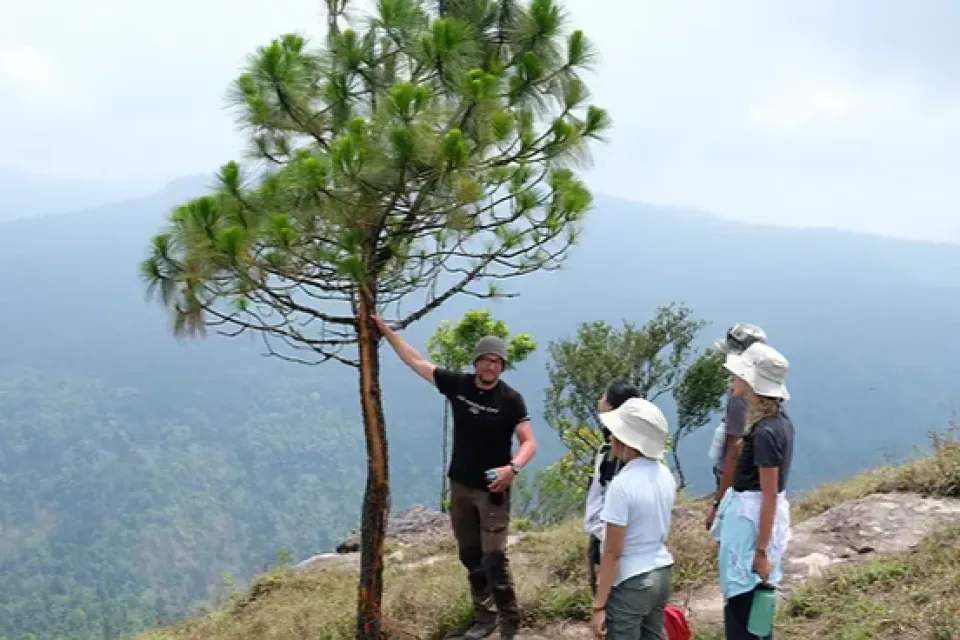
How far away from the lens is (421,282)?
15.8 feet

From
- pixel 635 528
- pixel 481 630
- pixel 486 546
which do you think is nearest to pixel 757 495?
pixel 635 528

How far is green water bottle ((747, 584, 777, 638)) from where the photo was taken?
3324mm

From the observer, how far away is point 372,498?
15.8 feet

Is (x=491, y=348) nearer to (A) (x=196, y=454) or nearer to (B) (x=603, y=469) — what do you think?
(B) (x=603, y=469)

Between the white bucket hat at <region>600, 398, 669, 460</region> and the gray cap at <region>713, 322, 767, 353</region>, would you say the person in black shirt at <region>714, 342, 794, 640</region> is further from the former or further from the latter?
the gray cap at <region>713, 322, 767, 353</region>

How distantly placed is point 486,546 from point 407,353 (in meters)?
1.15

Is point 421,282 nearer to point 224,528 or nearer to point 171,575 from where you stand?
point 171,575

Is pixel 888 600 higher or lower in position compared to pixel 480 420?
lower

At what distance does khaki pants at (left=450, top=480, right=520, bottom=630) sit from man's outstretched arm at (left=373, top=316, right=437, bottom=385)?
2.09 feet

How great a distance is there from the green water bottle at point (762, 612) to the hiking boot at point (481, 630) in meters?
1.75

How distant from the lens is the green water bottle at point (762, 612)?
3324mm

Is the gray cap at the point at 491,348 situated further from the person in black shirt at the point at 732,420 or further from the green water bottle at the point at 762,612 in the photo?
the green water bottle at the point at 762,612

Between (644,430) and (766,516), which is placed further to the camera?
(766,516)

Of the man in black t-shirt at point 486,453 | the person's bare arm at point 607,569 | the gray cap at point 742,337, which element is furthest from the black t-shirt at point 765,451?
the man in black t-shirt at point 486,453
